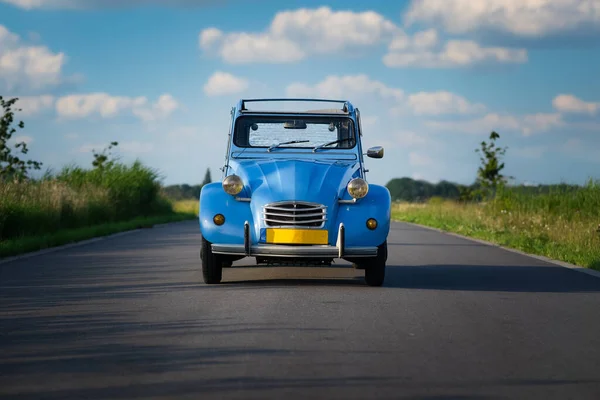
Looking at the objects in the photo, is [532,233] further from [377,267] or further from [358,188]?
[358,188]

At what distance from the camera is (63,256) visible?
16.6m

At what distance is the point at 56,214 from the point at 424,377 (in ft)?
58.2

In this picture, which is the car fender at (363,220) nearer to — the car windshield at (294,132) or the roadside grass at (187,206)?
the car windshield at (294,132)

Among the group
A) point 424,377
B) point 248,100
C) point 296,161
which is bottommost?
Answer: point 424,377

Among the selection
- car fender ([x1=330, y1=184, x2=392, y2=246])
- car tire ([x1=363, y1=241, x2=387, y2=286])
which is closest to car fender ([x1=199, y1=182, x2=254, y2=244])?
car fender ([x1=330, y1=184, x2=392, y2=246])

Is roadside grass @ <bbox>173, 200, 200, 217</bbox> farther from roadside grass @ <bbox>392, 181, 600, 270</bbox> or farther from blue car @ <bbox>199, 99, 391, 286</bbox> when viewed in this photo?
blue car @ <bbox>199, 99, 391, 286</bbox>

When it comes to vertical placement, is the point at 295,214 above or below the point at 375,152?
below

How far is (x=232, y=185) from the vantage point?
11.8 meters

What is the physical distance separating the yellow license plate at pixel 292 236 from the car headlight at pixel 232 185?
661mm

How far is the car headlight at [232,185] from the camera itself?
11.8 meters

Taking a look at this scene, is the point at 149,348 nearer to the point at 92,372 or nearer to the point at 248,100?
the point at 92,372

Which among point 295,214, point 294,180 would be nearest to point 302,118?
point 294,180

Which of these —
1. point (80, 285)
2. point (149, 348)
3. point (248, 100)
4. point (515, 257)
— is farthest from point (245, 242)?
point (515, 257)

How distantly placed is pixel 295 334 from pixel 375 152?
18.3 ft
